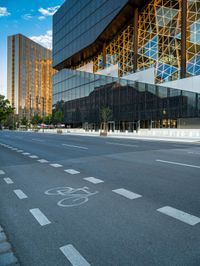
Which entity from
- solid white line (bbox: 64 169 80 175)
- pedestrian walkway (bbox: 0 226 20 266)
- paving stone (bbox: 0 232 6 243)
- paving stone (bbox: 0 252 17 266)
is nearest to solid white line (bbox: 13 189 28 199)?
paving stone (bbox: 0 232 6 243)

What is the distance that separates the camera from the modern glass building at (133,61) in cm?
3875

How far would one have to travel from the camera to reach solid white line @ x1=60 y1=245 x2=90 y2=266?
2443 mm

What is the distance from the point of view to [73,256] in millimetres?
2568

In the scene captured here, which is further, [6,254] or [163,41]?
Answer: [163,41]

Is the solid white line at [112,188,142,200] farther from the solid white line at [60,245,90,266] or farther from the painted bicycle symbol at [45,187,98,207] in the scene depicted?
the solid white line at [60,245,90,266]

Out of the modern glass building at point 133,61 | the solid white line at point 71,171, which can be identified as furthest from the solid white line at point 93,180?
the modern glass building at point 133,61

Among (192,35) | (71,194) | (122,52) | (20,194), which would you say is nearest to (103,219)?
(71,194)

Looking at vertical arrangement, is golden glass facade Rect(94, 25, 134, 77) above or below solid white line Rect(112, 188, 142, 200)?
above

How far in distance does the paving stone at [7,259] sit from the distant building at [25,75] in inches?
5542

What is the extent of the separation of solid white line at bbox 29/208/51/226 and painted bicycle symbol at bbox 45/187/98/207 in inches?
18.6

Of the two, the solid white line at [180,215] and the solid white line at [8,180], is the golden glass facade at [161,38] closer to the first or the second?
the solid white line at [8,180]

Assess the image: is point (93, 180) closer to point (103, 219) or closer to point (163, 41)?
point (103, 219)

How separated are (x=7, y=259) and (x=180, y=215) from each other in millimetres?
2756

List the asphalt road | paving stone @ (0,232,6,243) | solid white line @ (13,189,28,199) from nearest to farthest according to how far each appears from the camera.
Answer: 1. the asphalt road
2. paving stone @ (0,232,6,243)
3. solid white line @ (13,189,28,199)
